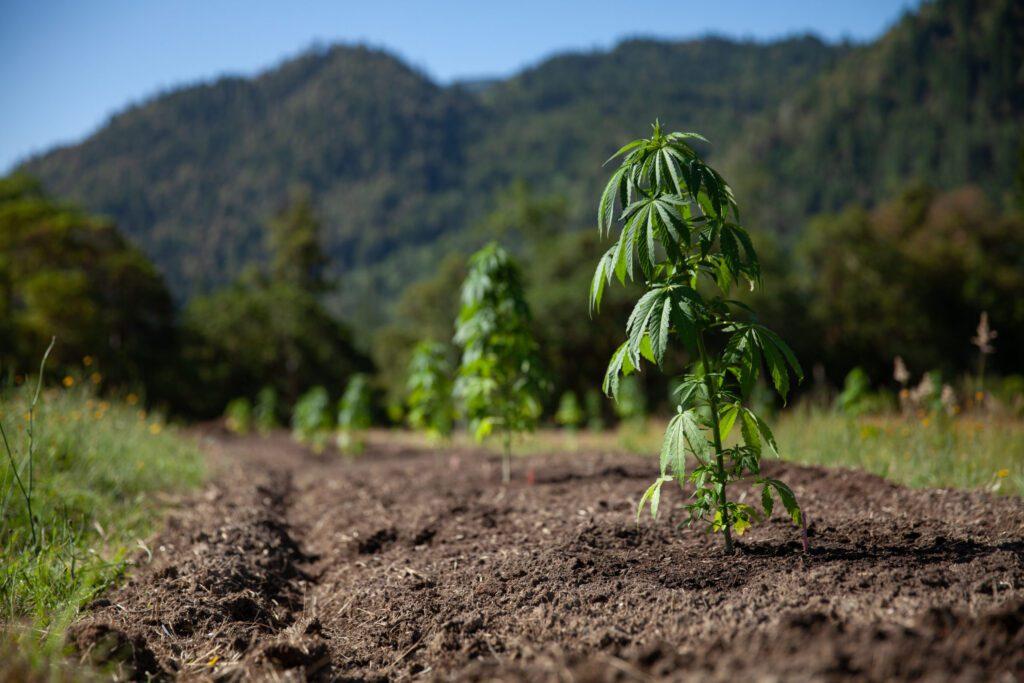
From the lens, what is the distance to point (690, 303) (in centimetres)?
246

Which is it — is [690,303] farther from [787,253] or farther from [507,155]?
[507,155]

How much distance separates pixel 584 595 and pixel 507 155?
183 m

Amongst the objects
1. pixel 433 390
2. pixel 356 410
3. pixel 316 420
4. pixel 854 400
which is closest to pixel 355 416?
pixel 356 410

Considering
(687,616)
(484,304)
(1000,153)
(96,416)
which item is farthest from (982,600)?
(1000,153)

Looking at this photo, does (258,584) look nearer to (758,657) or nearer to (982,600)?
(758,657)

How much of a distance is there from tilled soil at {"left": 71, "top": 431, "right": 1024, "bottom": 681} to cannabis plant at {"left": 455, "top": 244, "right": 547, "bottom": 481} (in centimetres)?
106

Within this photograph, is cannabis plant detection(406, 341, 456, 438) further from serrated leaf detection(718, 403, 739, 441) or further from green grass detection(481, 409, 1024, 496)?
serrated leaf detection(718, 403, 739, 441)

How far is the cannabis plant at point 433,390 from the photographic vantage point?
9.17m

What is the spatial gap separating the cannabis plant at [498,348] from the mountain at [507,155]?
2.34 m

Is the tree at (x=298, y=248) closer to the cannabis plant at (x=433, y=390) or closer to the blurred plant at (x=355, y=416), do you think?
the blurred plant at (x=355, y=416)

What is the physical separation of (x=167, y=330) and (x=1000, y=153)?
57307 mm

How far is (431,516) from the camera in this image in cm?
430

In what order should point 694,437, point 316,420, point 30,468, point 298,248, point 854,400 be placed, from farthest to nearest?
1. point 298,248
2. point 316,420
3. point 854,400
4. point 30,468
5. point 694,437

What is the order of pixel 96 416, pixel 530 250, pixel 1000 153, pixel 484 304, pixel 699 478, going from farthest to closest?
pixel 1000 153, pixel 530 250, pixel 96 416, pixel 484 304, pixel 699 478
